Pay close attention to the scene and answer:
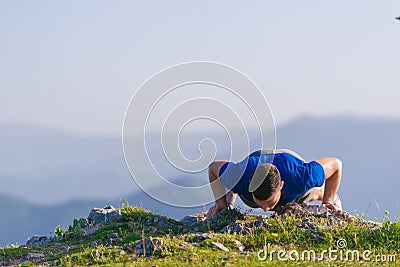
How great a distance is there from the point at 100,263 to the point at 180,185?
2936 millimetres

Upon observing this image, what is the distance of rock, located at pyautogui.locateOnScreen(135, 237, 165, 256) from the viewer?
1092 cm

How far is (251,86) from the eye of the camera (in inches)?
499

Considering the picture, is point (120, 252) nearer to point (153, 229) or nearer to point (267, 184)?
point (153, 229)

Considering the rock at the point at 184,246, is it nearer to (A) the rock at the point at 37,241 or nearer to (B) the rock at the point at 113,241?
(B) the rock at the point at 113,241

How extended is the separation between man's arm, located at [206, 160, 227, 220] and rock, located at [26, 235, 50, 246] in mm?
3325

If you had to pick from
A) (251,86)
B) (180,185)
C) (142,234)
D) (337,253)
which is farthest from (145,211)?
(337,253)

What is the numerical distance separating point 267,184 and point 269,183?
1.6 inches

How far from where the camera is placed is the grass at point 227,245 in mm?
10539

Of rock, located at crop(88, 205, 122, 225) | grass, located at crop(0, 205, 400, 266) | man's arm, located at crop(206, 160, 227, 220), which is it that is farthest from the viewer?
rock, located at crop(88, 205, 122, 225)

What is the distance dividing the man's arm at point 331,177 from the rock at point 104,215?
163 inches

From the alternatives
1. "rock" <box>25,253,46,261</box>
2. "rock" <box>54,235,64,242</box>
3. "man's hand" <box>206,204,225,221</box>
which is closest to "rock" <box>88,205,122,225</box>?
"rock" <box>54,235,64,242</box>

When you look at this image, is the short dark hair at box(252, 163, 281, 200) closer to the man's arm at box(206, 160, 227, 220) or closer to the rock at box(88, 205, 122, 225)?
the man's arm at box(206, 160, 227, 220)

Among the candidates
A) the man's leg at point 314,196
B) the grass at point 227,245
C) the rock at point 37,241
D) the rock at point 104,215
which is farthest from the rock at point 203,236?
the rock at point 37,241

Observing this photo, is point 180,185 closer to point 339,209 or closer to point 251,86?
point 251,86
